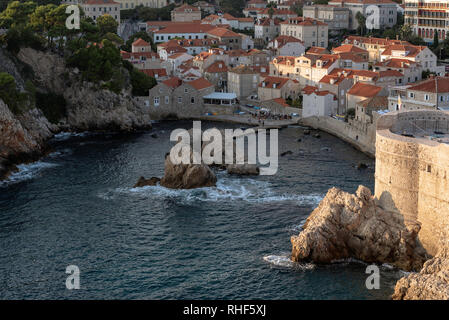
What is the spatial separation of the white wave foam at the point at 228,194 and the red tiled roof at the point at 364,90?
963 inches

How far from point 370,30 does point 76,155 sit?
74.0m

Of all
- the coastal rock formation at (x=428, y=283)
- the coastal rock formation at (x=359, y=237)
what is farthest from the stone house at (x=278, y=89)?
the coastal rock formation at (x=428, y=283)

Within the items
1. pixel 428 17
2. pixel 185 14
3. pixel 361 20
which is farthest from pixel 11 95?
pixel 185 14

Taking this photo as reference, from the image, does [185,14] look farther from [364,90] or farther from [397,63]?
[364,90]

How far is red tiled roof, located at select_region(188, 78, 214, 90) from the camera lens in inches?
3312

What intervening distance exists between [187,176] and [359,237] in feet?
55.4

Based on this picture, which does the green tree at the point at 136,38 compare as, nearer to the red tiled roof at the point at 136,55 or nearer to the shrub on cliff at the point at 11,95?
the red tiled roof at the point at 136,55

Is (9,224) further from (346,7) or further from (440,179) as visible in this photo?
(346,7)

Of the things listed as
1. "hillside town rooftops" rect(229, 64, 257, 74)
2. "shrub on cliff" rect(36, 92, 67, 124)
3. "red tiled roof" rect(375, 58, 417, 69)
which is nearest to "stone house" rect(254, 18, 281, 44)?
"hillside town rooftops" rect(229, 64, 257, 74)

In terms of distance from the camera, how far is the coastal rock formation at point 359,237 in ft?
125

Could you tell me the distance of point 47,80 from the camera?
258 feet

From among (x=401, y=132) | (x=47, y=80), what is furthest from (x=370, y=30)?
(x=401, y=132)

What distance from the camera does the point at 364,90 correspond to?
7481 centimetres

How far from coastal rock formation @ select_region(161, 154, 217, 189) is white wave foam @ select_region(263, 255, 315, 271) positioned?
1429cm
